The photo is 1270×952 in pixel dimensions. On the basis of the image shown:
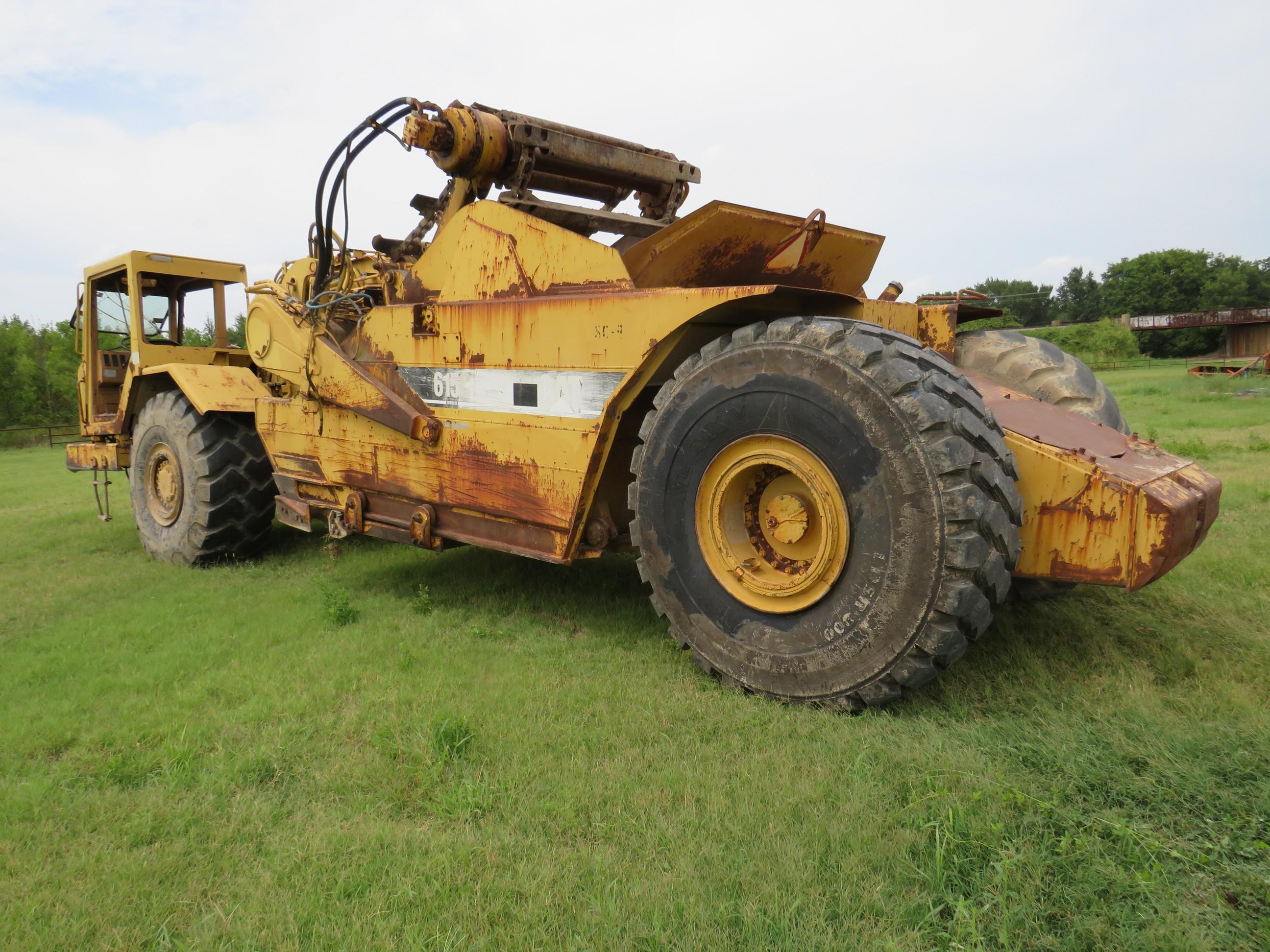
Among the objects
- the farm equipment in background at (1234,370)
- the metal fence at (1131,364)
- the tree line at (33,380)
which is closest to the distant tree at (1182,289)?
the metal fence at (1131,364)

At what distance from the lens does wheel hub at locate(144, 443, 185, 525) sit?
6621 millimetres

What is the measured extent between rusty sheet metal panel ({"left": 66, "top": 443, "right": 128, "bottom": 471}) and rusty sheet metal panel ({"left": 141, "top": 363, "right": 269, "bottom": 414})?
108 cm

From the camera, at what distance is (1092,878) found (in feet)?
6.66

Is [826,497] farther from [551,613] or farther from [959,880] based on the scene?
[551,613]

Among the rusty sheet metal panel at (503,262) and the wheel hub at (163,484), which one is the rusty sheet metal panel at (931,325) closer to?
the rusty sheet metal panel at (503,262)

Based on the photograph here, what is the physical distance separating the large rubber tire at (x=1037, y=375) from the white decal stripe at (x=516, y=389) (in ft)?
6.57

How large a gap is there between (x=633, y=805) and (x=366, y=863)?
79 cm

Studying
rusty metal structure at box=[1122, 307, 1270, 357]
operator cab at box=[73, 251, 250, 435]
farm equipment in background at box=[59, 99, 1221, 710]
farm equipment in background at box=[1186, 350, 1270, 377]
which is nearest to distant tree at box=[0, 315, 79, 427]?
operator cab at box=[73, 251, 250, 435]

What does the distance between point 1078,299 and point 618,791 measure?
7632 centimetres

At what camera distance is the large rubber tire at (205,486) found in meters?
6.35

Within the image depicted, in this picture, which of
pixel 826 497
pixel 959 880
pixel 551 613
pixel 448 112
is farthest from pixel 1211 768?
pixel 448 112

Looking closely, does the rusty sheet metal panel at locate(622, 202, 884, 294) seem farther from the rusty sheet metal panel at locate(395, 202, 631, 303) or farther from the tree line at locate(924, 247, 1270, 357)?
the tree line at locate(924, 247, 1270, 357)

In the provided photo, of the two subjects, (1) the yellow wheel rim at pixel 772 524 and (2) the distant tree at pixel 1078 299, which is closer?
(1) the yellow wheel rim at pixel 772 524

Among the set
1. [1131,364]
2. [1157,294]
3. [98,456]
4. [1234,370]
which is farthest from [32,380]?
[1157,294]
